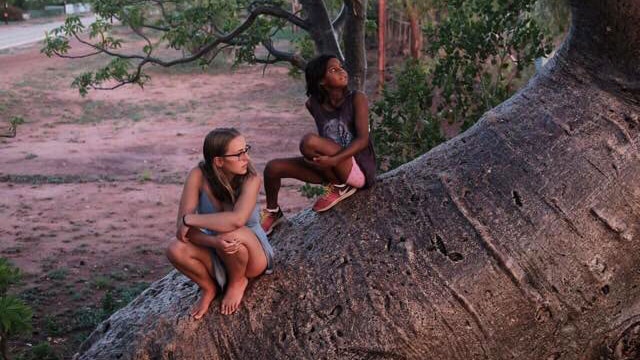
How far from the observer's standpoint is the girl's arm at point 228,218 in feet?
8.56

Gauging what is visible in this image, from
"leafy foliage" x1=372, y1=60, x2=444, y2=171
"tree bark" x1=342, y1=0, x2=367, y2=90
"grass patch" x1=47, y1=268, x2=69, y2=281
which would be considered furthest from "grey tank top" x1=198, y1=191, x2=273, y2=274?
A: "grass patch" x1=47, y1=268, x2=69, y2=281

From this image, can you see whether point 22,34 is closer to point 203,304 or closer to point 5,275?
point 5,275

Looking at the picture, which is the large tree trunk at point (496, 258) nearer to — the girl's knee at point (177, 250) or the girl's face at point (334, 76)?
the girl's knee at point (177, 250)

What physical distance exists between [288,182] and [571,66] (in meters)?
7.89

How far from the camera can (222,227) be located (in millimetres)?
2613

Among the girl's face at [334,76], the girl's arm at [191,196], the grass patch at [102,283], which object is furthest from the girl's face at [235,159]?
the grass patch at [102,283]

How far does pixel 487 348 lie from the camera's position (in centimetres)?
265

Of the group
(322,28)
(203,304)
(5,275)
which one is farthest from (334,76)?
(322,28)

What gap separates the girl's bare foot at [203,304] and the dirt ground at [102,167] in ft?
8.25

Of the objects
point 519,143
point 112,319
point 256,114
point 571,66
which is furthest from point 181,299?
point 256,114

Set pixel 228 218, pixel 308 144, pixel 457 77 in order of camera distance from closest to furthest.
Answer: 1. pixel 228 218
2. pixel 308 144
3. pixel 457 77

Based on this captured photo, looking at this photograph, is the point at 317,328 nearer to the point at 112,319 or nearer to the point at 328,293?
the point at 328,293

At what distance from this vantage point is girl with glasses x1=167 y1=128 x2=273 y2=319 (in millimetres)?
2627

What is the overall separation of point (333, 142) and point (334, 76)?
247 millimetres
